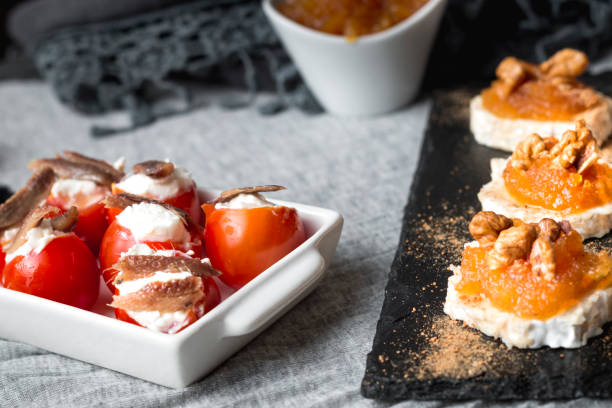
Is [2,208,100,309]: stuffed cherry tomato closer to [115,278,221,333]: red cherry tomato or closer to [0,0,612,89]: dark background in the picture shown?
[115,278,221,333]: red cherry tomato

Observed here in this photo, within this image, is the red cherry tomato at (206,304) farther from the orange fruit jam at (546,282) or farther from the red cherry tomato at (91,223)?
the orange fruit jam at (546,282)

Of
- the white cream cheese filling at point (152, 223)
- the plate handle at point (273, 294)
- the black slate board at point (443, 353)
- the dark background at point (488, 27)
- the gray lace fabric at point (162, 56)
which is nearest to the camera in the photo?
the black slate board at point (443, 353)

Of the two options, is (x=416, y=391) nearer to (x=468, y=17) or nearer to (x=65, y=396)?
(x=65, y=396)

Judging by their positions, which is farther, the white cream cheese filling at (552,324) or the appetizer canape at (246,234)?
the appetizer canape at (246,234)

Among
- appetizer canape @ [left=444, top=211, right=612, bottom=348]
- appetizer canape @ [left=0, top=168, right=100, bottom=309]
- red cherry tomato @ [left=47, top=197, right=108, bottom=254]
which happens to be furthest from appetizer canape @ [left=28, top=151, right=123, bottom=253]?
appetizer canape @ [left=444, top=211, right=612, bottom=348]

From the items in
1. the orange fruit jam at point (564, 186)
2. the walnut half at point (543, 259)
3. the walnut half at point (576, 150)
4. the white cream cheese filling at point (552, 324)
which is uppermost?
the walnut half at point (543, 259)

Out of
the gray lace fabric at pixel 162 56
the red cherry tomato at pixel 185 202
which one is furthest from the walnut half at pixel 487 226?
the gray lace fabric at pixel 162 56
